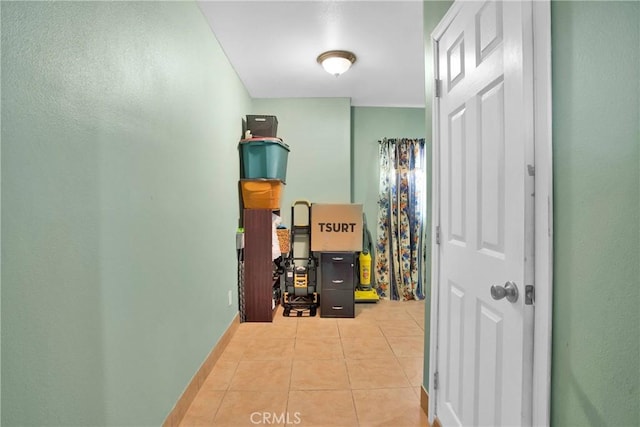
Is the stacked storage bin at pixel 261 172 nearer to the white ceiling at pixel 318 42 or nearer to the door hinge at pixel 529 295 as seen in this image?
the white ceiling at pixel 318 42

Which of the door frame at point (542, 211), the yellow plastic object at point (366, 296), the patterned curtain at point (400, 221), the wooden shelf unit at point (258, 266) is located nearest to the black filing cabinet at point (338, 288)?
the yellow plastic object at point (366, 296)

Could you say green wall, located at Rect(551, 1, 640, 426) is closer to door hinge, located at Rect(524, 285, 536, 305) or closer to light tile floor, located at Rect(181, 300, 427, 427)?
door hinge, located at Rect(524, 285, 536, 305)

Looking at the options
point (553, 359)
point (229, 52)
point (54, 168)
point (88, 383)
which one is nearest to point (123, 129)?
point (54, 168)

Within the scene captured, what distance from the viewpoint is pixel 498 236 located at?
117 centimetres

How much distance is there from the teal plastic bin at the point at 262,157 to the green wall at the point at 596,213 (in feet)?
9.11

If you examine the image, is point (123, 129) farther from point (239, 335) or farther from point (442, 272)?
point (239, 335)

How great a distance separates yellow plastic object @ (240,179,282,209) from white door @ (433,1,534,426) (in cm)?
206

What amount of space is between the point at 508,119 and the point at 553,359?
30.4 inches

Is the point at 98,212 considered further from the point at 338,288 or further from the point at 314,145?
the point at 314,145

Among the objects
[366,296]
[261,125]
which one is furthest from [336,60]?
[366,296]

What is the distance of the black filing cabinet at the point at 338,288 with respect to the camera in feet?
11.9

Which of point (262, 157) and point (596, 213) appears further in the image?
point (262, 157)

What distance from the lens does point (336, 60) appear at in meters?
2.94

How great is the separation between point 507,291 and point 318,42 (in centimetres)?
249
